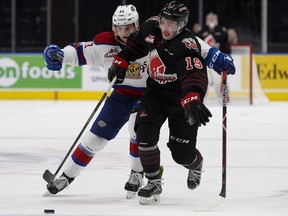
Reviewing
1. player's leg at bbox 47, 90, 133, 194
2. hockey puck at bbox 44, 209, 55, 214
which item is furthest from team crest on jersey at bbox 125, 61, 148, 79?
hockey puck at bbox 44, 209, 55, 214

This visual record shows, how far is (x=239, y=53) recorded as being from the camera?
44.7 feet

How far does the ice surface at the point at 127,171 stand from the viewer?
5.12 m

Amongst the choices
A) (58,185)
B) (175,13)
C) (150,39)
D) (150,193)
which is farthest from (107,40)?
(150,193)

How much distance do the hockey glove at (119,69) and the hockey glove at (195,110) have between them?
0.53 m

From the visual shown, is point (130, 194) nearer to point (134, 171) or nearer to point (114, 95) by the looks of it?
point (134, 171)

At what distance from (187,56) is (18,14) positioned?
10.6m

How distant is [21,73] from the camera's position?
1393 centimetres

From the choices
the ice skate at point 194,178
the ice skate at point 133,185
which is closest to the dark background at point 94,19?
the ice skate at point 133,185

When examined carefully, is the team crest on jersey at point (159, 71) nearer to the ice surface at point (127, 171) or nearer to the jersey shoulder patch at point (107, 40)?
the jersey shoulder patch at point (107, 40)

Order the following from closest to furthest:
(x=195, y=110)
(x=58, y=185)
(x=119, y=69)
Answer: (x=195, y=110) → (x=119, y=69) → (x=58, y=185)

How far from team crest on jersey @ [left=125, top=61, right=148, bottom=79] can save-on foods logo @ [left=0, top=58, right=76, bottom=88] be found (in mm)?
8222

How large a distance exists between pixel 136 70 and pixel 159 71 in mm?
404

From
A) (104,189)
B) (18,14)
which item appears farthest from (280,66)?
(104,189)

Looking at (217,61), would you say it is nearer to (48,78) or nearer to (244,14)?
(48,78)
